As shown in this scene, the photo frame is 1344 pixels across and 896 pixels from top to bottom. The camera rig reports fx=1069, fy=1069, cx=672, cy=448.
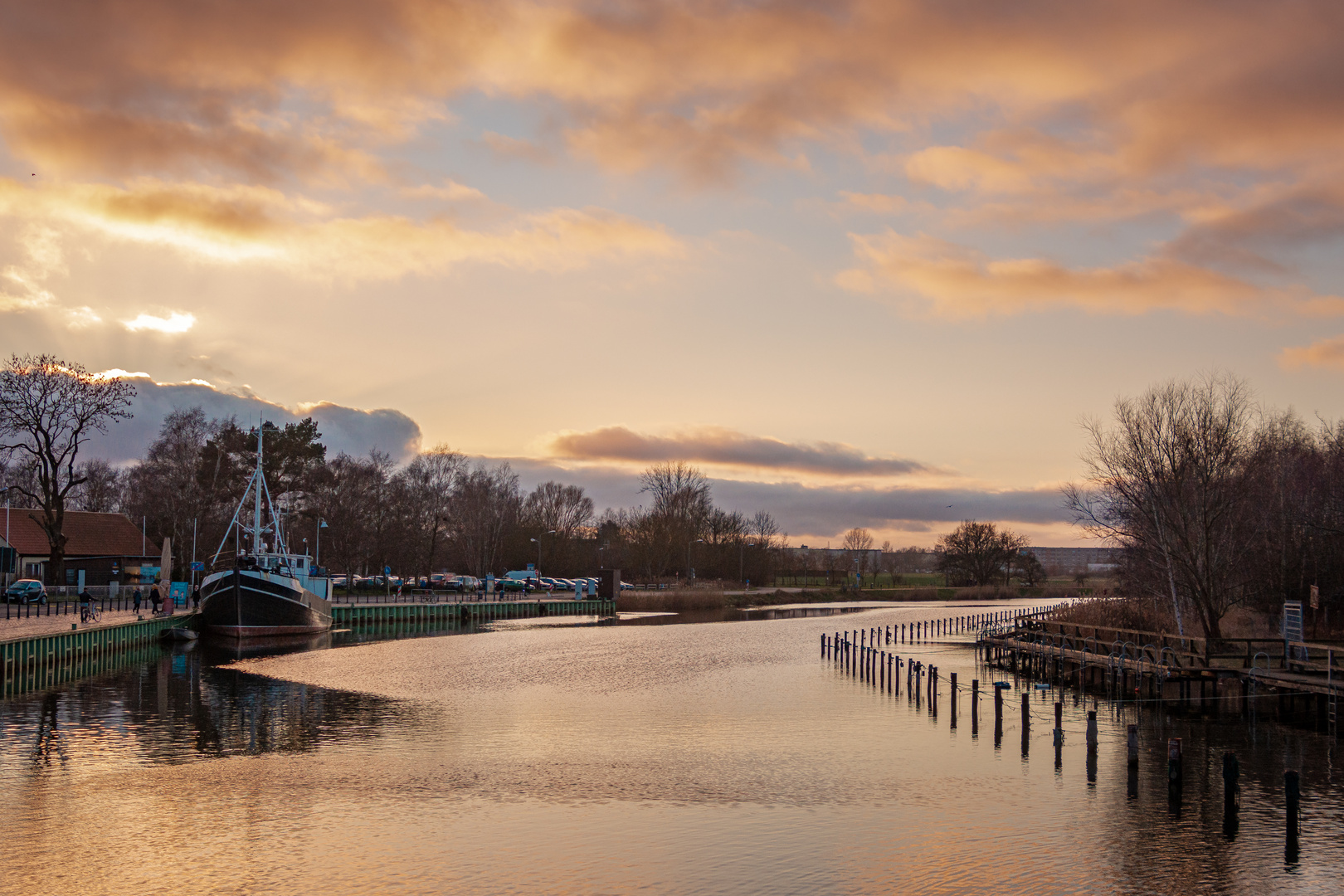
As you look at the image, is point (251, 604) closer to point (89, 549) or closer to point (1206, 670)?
point (89, 549)

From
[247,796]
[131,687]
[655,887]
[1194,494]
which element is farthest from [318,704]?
[1194,494]

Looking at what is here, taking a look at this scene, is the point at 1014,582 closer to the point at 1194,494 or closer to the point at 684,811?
the point at 1194,494

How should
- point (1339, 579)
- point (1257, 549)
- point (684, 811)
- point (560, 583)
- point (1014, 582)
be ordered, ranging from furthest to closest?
point (1014, 582), point (560, 583), point (1257, 549), point (1339, 579), point (684, 811)

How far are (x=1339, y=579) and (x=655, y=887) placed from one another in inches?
1721

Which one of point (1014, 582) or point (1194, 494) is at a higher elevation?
point (1194, 494)

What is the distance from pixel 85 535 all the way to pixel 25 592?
2515cm

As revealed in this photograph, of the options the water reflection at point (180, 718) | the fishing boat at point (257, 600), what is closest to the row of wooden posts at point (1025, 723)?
the water reflection at point (180, 718)

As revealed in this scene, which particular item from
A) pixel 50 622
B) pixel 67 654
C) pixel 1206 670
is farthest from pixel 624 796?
pixel 50 622

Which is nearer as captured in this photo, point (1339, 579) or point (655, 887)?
point (655, 887)

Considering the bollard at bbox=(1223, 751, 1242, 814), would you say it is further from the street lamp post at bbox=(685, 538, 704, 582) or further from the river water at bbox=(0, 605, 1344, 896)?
the street lamp post at bbox=(685, 538, 704, 582)

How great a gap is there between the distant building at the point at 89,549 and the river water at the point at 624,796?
191 feet

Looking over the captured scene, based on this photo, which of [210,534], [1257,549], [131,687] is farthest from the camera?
[210,534]

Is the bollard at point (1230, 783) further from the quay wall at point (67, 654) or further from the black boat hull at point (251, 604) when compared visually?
the black boat hull at point (251, 604)

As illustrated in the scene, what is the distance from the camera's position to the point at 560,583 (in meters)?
124
